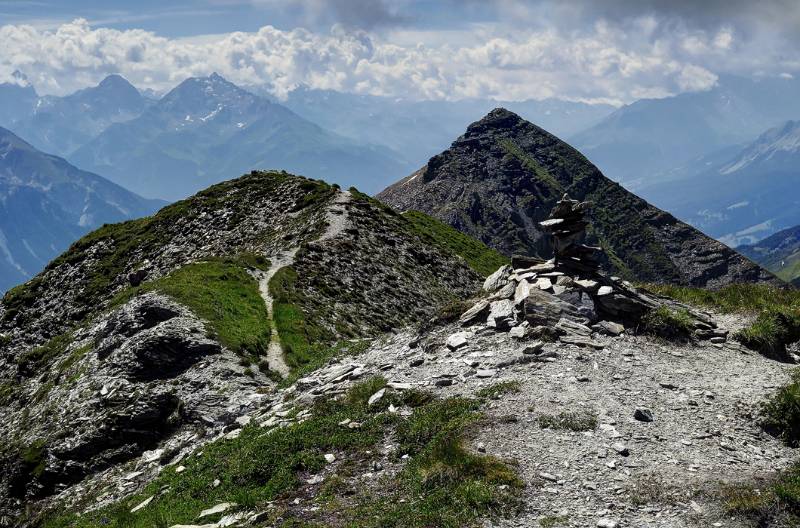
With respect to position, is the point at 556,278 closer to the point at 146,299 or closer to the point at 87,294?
the point at 146,299

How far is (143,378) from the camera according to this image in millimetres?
31938

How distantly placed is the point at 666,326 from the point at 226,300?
28.2 metres

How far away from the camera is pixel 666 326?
23.4 metres

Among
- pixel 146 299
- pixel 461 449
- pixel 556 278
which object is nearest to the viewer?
pixel 461 449

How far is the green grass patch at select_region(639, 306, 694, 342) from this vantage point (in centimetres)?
2331

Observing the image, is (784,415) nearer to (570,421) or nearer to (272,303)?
(570,421)

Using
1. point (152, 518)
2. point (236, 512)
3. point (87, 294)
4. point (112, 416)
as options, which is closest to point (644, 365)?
Answer: point (236, 512)

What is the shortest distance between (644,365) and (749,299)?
11194 millimetres

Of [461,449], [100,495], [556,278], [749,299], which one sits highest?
[556,278]

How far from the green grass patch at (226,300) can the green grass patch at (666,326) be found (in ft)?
68.9

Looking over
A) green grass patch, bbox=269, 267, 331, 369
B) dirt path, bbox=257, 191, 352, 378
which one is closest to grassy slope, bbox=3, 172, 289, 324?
dirt path, bbox=257, 191, 352, 378

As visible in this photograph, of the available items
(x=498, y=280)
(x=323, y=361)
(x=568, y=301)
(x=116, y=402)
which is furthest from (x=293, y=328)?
(x=568, y=301)

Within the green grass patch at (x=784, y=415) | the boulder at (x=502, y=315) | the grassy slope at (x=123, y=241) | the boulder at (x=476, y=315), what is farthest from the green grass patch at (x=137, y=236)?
the green grass patch at (x=784, y=415)

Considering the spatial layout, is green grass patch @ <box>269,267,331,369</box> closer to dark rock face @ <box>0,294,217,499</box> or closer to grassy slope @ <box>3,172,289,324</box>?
dark rock face @ <box>0,294,217,499</box>
